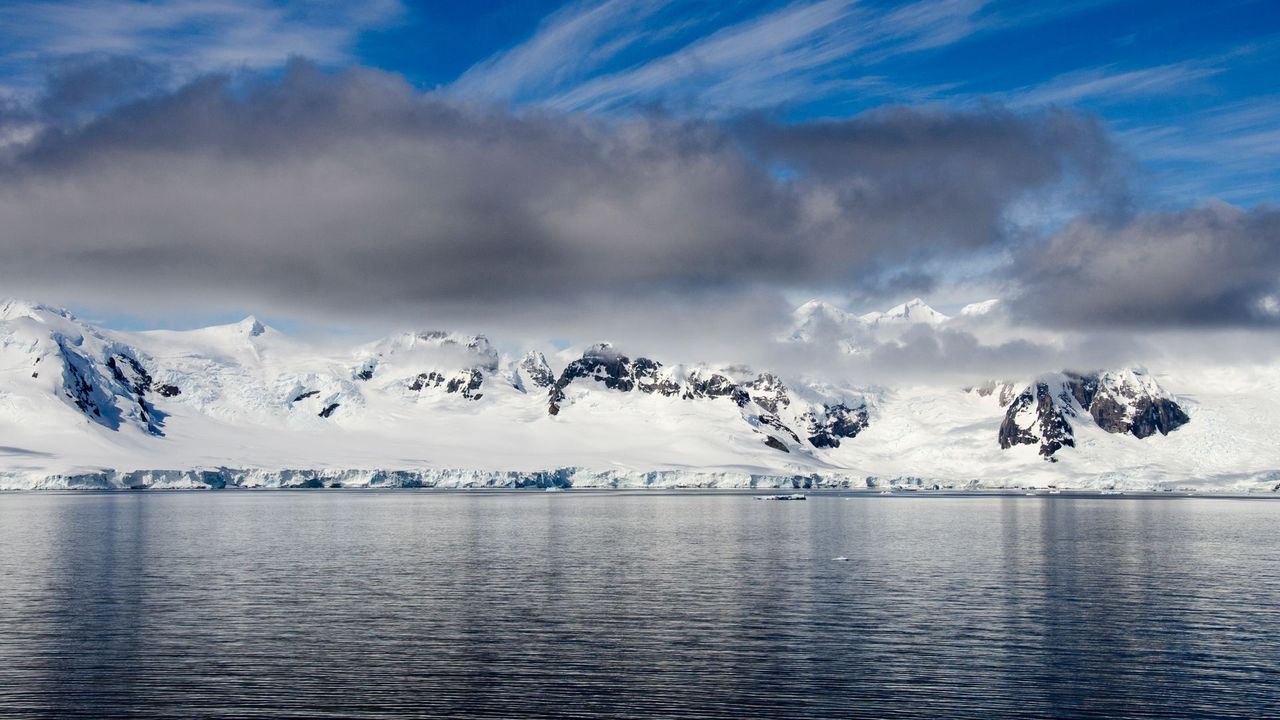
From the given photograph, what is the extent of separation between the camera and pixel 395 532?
119 m

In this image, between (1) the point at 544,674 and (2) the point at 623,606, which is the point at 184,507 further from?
(1) the point at 544,674

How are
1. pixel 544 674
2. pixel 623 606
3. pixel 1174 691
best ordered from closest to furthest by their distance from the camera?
pixel 1174 691 → pixel 544 674 → pixel 623 606

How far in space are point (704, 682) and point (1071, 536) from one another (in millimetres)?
90888

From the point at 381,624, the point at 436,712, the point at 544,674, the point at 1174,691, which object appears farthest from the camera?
the point at 381,624

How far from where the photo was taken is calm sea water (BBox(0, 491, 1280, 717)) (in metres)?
38.3

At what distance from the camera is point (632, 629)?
51438 millimetres

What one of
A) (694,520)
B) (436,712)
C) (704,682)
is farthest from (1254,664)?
(694,520)

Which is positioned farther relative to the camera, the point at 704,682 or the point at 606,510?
the point at 606,510

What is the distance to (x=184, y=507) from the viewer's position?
17788 centimetres

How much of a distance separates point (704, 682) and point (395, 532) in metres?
83.4

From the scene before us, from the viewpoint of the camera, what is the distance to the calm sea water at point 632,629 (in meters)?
38.3

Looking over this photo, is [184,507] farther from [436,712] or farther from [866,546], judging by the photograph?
[436,712]

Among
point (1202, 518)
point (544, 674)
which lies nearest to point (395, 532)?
point (544, 674)

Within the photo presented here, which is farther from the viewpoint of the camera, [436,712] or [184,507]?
[184,507]
